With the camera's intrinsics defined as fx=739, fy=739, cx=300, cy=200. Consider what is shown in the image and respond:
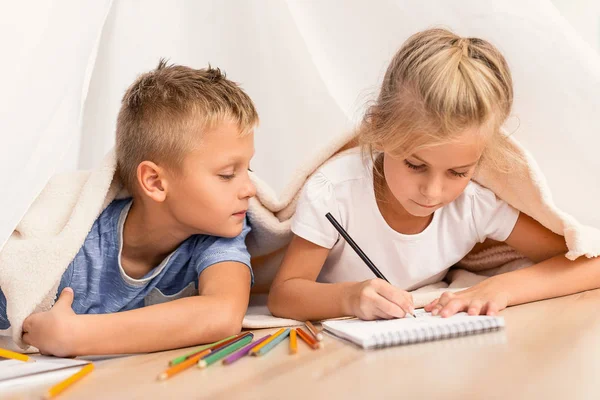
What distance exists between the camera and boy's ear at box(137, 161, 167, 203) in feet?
3.83

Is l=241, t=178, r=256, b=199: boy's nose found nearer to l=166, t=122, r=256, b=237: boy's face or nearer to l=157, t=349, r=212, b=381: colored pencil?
l=166, t=122, r=256, b=237: boy's face

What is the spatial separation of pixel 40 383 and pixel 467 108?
0.65m

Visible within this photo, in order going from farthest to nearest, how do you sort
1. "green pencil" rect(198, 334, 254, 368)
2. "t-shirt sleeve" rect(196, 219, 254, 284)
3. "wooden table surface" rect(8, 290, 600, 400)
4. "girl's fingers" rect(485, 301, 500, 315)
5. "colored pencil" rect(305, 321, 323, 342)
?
1. "t-shirt sleeve" rect(196, 219, 254, 284)
2. "girl's fingers" rect(485, 301, 500, 315)
3. "colored pencil" rect(305, 321, 323, 342)
4. "green pencil" rect(198, 334, 254, 368)
5. "wooden table surface" rect(8, 290, 600, 400)

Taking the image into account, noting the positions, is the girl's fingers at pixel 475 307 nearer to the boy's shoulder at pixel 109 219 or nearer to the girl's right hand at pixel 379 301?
the girl's right hand at pixel 379 301

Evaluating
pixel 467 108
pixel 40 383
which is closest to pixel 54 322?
pixel 40 383

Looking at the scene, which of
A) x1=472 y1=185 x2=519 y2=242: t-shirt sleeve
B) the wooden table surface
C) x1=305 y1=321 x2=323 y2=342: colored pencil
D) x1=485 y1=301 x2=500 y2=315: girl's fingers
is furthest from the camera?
x1=472 y1=185 x2=519 y2=242: t-shirt sleeve

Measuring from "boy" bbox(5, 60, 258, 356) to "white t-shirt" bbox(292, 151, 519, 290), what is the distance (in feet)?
0.47

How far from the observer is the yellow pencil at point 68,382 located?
2.31 feet

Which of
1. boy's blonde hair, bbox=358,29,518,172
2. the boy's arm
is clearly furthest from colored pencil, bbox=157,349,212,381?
boy's blonde hair, bbox=358,29,518,172

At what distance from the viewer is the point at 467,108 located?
1036 mm

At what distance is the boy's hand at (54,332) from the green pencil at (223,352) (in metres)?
0.20

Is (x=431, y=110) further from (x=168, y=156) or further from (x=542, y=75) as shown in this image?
(x=168, y=156)

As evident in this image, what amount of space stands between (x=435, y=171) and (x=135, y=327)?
461 mm

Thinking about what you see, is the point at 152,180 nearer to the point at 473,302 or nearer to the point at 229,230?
the point at 229,230
